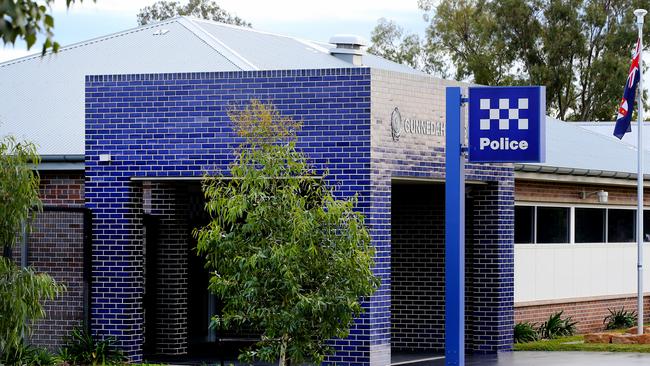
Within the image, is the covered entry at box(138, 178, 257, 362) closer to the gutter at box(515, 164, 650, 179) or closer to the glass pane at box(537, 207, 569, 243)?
the gutter at box(515, 164, 650, 179)

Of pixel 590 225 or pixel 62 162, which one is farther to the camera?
pixel 590 225

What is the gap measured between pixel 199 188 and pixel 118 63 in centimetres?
351

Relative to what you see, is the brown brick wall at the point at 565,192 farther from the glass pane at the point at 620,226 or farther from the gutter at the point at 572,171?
the gutter at the point at 572,171

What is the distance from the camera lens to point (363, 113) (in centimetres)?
1692

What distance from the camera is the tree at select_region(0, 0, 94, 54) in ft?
19.8

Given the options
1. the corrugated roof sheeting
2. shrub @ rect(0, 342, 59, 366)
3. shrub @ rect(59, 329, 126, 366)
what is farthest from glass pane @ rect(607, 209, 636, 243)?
shrub @ rect(0, 342, 59, 366)

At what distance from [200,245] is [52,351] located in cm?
522

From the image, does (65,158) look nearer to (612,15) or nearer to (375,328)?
(375,328)

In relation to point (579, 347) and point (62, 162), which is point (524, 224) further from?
point (62, 162)

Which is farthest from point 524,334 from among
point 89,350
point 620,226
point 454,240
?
point 454,240

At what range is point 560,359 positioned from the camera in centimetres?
1897

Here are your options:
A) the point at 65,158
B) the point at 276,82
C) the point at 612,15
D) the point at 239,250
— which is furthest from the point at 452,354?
the point at 612,15

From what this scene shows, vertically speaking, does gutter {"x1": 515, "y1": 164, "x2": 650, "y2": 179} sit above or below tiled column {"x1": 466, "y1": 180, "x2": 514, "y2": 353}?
above

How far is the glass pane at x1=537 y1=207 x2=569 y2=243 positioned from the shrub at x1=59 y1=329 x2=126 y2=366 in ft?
30.4
